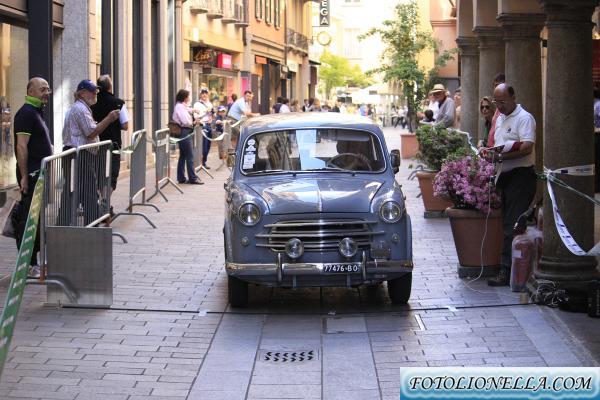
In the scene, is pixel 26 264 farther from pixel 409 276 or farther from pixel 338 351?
pixel 409 276

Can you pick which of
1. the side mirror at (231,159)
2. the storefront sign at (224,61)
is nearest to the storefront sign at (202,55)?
the storefront sign at (224,61)

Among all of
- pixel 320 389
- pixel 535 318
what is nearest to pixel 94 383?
pixel 320 389

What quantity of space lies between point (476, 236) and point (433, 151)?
17.5 ft

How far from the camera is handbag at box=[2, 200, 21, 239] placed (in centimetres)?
1055

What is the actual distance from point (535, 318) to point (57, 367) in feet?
12.5

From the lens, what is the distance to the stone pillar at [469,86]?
2000cm

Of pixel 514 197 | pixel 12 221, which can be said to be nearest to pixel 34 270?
pixel 12 221

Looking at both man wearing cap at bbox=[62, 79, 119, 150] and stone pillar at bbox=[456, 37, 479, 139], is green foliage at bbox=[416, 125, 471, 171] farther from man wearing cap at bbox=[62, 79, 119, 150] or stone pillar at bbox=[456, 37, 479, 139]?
man wearing cap at bbox=[62, 79, 119, 150]

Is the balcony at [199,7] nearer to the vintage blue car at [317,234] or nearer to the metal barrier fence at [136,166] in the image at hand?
the metal barrier fence at [136,166]

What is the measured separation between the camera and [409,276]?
9.59 m

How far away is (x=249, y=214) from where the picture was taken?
9.45 m

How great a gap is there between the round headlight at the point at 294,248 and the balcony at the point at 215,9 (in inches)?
1183

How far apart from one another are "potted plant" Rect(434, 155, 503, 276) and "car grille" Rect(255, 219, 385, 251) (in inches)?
66.7

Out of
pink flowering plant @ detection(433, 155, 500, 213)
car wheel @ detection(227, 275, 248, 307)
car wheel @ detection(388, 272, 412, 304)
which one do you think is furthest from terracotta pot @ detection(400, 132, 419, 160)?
car wheel @ detection(227, 275, 248, 307)
